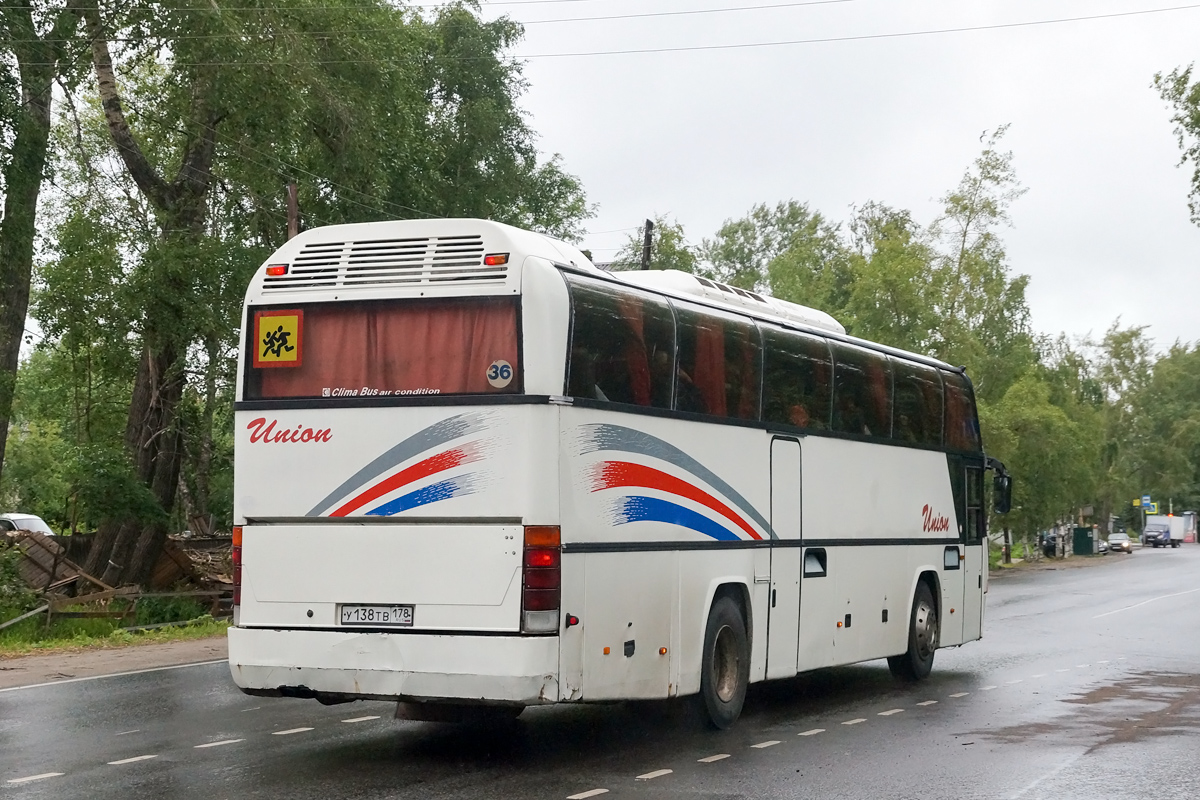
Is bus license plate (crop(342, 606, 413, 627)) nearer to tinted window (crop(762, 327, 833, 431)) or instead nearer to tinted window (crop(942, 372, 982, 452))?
tinted window (crop(762, 327, 833, 431))

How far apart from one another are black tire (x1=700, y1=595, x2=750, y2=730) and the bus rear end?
93.2 inches

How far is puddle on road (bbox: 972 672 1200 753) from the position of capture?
39.2 ft

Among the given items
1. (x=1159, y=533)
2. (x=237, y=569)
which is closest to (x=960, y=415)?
(x=237, y=569)

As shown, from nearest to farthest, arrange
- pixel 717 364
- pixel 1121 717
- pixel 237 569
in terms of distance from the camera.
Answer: pixel 237 569 < pixel 717 364 < pixel 1121 717

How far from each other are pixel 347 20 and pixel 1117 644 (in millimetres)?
16496

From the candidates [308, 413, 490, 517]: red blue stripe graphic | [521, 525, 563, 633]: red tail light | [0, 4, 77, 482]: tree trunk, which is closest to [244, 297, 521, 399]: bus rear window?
[308, 413, 490, 517]: red blue stripe graphic

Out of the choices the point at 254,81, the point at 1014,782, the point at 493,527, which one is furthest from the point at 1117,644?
the point at 254,81

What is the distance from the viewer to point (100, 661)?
18297 millimetres

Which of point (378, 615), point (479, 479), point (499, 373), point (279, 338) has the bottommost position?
point (378, 615)

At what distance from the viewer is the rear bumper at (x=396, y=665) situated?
979 centimetres

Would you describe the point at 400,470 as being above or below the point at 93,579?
above

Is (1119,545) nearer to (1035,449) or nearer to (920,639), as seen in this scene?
(1035,449)

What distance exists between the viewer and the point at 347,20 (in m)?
27.0

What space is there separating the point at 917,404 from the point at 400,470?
7.95 m
